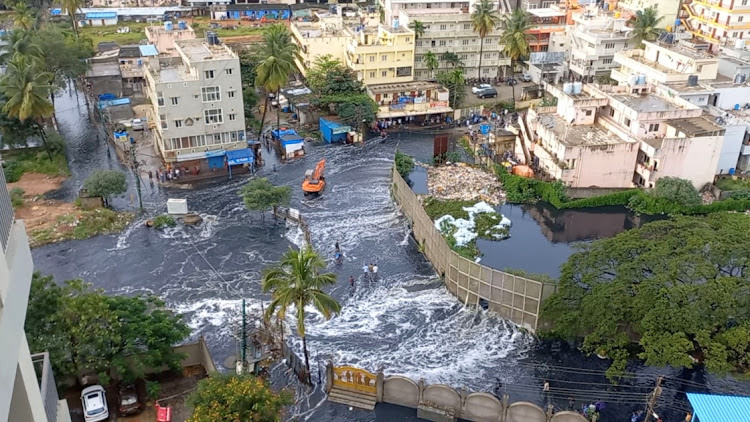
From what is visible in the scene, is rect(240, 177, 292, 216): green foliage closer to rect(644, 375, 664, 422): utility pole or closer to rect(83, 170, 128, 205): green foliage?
rect(83, 170, 128, 205): green foliage

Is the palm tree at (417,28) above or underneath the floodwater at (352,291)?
above

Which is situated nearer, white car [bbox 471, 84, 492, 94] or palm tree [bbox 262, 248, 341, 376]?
palm tree [bbox 262, 248, 341, 376]

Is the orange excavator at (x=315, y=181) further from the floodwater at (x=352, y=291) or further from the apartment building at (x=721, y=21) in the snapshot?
the apartment building at (x=721, y=21)

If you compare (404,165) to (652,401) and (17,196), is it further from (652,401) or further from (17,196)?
(652,401)

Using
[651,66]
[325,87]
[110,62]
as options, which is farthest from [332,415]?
[110,62]

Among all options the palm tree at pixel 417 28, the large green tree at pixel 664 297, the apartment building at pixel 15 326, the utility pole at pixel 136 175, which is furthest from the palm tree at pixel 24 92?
the apartment building at pixel 15 326

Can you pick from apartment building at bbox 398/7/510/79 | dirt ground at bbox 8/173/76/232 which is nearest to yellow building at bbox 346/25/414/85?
apartment building at bbox 398/7/510/79
